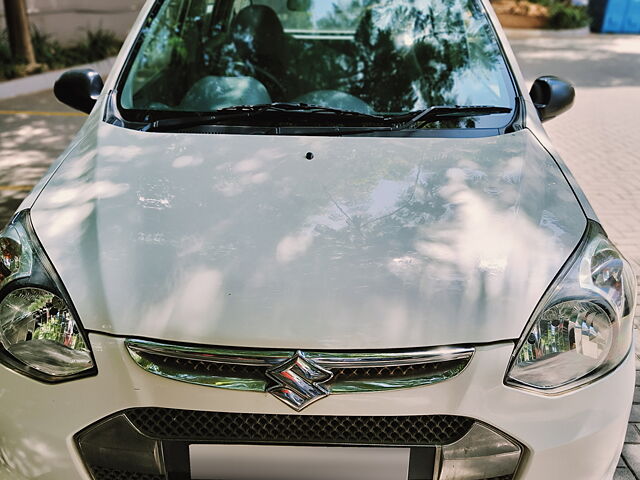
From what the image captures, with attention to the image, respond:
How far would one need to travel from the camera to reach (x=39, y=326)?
1.96 metres

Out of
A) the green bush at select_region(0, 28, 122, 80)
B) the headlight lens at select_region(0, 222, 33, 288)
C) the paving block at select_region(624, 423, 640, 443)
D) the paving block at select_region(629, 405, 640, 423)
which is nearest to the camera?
the headlight lens at select_region(0, 222, 33, 288)

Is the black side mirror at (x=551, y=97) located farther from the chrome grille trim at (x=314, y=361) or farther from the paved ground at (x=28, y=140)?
the paved ground at (x=28, y=140)

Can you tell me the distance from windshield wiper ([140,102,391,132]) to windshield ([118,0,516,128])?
0.18 feet

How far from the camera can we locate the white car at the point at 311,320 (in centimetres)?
182

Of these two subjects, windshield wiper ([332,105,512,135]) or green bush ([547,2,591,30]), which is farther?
green bush ([547,2,591,30])

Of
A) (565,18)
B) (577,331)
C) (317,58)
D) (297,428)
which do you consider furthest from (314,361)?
(565,18)

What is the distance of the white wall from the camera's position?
11.3 metres

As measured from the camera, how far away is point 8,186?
5.71m

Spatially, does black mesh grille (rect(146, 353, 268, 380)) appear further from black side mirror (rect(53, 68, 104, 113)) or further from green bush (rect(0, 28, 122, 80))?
green bush (rect(0, 28, 122, 80))

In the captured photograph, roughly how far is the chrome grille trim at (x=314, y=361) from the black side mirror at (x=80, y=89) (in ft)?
5.59

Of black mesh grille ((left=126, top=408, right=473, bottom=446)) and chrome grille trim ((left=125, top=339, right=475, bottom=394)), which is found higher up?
chrome grille trim ((left=125, top=339, right=475, bottom=394))

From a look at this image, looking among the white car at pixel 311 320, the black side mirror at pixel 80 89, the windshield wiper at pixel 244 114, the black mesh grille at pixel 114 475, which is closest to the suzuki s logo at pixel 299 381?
the white car at pixel 311 320

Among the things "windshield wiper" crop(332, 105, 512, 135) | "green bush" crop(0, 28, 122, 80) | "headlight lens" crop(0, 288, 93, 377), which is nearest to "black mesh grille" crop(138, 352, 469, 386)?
"headlight lens" crop(0, 288, 93, 377)

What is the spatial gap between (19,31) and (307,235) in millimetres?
9135
